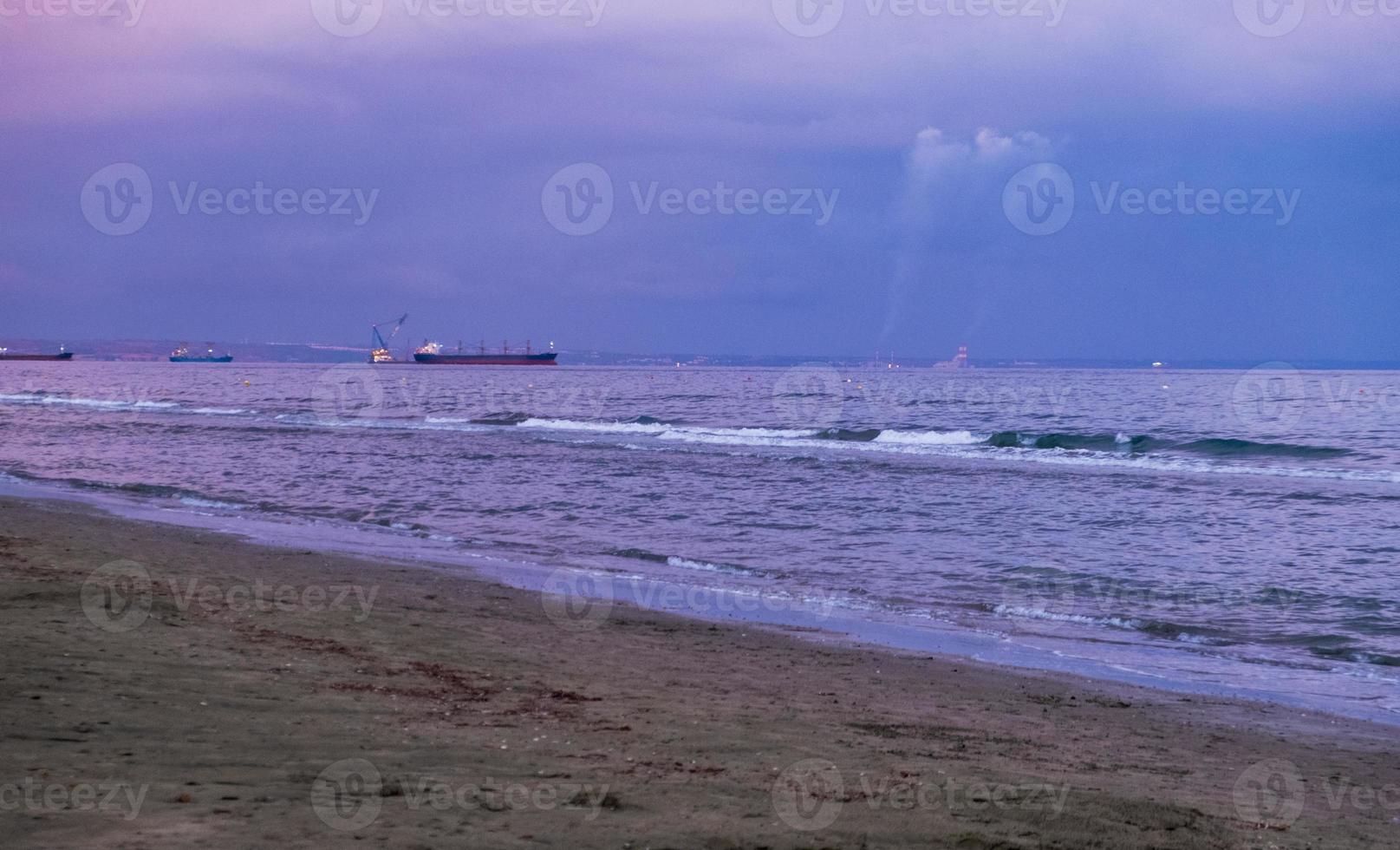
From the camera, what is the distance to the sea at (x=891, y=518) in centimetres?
1236

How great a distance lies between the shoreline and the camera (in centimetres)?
1015

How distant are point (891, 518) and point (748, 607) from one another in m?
9.31

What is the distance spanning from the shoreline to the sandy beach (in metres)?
0.57

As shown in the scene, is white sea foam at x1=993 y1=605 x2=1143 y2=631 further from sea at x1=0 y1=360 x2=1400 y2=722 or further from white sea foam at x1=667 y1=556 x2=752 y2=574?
white sea foam at x1=667 y1=556 x2=752 y2=574

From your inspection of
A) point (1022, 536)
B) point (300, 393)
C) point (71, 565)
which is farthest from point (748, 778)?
point (300, 393)

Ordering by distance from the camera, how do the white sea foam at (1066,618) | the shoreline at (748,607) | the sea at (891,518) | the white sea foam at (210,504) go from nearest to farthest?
the shoreline at (748,607)
the sea at (891,518)
the white sea foam at (1066,618)
the white sea foam at (210,504)

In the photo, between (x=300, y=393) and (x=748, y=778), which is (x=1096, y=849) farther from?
(x=300, y=393)

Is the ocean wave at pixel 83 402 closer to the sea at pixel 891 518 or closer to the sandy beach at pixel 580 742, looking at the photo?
the sea at pixel 891 518

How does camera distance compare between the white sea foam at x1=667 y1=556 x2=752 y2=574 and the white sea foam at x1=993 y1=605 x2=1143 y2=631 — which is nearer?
the white sea foam at x1=993 y1=605 x2=1143 y2=631

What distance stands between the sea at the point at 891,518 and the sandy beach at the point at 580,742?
1926 millimetres

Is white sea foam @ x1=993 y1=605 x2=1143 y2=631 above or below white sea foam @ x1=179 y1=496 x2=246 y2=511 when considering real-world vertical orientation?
below

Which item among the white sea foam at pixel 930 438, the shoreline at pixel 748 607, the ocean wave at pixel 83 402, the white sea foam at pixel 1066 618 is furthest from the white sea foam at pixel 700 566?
the ocean wave at pixel 83 402

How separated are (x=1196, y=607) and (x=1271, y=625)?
3.57 ft

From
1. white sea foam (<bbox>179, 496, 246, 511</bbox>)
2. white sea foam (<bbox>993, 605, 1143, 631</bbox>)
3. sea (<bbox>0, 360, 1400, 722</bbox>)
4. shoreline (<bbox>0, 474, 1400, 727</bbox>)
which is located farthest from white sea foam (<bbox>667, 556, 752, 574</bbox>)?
white sea foam (<bbox>179, 496, 246, 511</bbox>)
